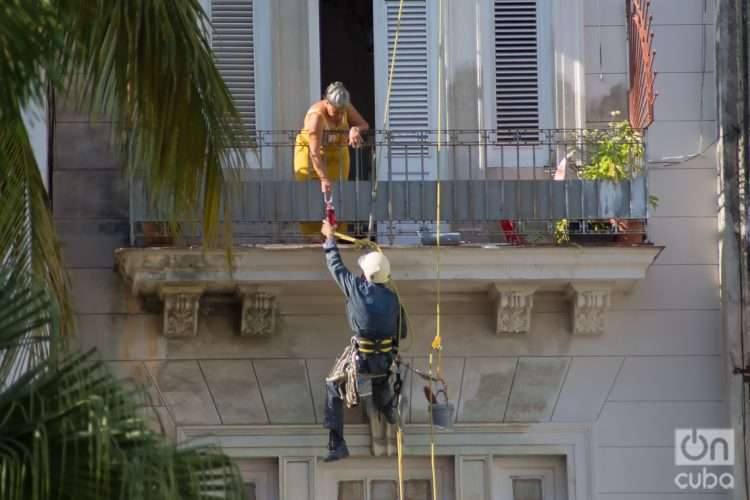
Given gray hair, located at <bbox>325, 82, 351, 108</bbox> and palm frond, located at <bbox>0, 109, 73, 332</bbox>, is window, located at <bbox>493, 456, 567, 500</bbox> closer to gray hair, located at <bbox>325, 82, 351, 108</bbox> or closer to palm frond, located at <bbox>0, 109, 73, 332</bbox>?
gray hair, located at <bbox>325, 82, 351, 108</bbox>

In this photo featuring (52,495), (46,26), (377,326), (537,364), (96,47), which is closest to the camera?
(52,495)

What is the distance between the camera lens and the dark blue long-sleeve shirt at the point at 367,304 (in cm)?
1811

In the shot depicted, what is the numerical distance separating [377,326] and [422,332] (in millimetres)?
1164

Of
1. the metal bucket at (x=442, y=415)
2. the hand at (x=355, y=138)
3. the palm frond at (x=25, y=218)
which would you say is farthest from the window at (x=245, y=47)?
the palm frond at (x=25, y=218)

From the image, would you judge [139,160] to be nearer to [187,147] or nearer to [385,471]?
[187,147]

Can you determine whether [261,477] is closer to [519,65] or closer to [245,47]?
[245,47]

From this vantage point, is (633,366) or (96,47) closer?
(96,47)

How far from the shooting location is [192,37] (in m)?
15.2

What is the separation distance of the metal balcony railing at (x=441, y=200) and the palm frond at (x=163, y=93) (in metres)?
2.93

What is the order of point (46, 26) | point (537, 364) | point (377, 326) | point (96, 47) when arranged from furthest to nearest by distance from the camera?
point (537, 364) → point (377, 326) → point (96, 47) → point (46, 26)

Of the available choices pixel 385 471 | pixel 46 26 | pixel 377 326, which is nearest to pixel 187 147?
pixel 46 26

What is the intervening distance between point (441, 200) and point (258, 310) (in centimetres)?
161

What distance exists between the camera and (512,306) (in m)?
19.1

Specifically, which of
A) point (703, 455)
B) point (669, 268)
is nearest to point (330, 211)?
point (669, 268)
